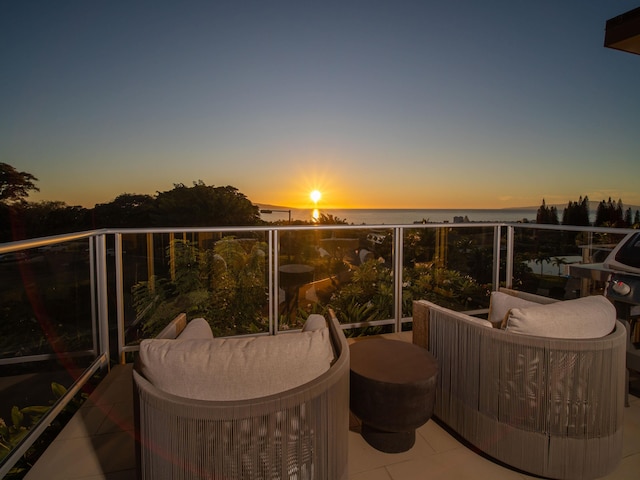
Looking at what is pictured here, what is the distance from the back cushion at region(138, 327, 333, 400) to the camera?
1.27 metres

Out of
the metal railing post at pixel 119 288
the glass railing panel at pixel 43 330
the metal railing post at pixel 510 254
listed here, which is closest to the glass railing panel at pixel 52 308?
the glass railing panel at pixel 43 330

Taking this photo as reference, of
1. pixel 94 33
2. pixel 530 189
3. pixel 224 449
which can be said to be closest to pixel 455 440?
pixel 224 449

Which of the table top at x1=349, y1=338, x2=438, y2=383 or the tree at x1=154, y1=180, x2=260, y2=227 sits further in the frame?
the tree at x1=154, y1=180, x2=260, y2=227

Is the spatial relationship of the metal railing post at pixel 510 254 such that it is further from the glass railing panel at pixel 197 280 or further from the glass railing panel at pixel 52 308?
the glass railing panel at pixel 52 308

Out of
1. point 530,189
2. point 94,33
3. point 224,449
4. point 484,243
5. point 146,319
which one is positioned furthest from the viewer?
point 530,189

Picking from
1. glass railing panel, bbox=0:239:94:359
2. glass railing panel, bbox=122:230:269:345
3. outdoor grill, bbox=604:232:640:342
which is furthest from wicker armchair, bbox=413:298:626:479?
glass railing panel, bbox=0:239:94:359

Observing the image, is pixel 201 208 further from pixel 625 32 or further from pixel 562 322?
pixel 562 322

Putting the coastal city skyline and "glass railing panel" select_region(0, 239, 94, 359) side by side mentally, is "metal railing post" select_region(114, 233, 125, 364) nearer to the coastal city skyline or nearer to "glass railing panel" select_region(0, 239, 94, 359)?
"glass railing panel" select_region(0, 239, 94, 359)

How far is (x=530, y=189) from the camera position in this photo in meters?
21.0

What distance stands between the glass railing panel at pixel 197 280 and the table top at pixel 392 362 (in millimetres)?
1688

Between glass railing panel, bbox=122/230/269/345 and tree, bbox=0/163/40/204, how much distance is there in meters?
20.8

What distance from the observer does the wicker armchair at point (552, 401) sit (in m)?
1.76

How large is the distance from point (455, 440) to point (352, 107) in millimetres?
9680

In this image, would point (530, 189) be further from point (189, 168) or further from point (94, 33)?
point (94, 33)
